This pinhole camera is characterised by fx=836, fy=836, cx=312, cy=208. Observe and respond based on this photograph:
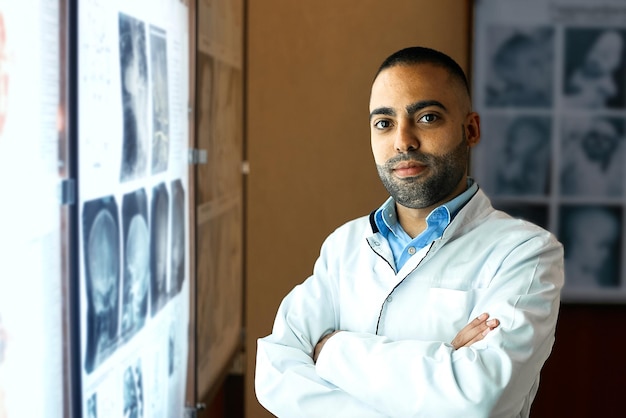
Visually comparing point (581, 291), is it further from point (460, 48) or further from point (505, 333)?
point (505, 333)

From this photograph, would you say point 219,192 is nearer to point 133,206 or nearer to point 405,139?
point 133,206

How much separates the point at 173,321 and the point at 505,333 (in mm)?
1355

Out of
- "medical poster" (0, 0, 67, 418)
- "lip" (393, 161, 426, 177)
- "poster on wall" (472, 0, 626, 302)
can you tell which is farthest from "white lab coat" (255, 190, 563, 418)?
"poster on wall" (472, 0, 626, 302)

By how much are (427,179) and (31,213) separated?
32.6 inches

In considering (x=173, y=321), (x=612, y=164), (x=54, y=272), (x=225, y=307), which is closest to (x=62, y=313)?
(x=54, y=272)

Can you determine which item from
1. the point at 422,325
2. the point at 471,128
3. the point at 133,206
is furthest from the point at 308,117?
the point at 422,325

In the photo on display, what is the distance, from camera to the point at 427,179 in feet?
6.02

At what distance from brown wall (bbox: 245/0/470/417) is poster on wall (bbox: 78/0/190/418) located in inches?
52.2

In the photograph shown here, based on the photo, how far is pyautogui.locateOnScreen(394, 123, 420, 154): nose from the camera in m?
1.81

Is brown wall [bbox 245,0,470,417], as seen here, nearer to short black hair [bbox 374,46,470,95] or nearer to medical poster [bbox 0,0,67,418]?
short black hair [bbox 374,46,470,95]

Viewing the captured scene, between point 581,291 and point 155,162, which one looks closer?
point 155,162

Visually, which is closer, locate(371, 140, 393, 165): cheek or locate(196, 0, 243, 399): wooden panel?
locate(371, 140, 393, 165): cheek

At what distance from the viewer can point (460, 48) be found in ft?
13.6

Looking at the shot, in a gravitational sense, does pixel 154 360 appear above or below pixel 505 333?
below
